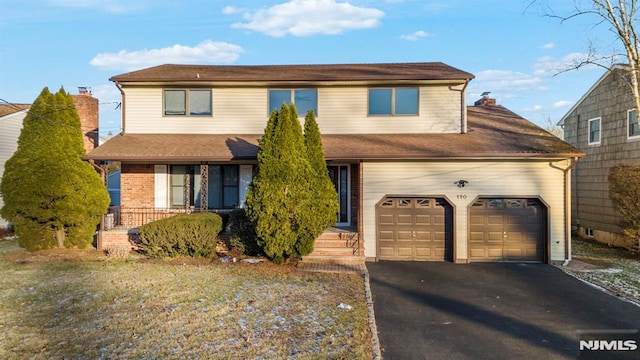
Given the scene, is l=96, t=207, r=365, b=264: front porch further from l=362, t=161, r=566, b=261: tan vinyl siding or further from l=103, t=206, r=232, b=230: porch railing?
l=362, t=161, r=566, b=261: tan vinyl siding

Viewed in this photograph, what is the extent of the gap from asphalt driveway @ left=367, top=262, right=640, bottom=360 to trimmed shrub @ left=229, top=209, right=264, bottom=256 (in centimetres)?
336

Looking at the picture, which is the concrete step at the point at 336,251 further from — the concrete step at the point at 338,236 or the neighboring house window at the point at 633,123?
the neighboring house window at the point at 633,123

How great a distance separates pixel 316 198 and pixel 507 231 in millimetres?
5946

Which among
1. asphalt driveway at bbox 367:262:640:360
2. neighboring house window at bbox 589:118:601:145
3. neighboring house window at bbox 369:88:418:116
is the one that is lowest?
asphalt driveway at bbox 367:262:640:360

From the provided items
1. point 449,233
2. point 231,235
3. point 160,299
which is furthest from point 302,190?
point 449,233

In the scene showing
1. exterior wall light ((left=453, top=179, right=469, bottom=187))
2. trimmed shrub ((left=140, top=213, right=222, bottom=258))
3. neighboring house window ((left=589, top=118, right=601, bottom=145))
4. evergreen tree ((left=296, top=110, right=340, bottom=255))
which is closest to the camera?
evergreen tree ((left=296, top=110, right=340, bottom=255))

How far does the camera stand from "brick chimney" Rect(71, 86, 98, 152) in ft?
51.3

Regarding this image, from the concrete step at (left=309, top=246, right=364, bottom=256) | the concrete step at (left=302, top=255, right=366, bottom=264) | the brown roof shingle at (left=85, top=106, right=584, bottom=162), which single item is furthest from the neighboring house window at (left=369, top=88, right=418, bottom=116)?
the concrete step at (left=302, top=255, right=366, bottom=264)

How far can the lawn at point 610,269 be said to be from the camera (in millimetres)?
8320

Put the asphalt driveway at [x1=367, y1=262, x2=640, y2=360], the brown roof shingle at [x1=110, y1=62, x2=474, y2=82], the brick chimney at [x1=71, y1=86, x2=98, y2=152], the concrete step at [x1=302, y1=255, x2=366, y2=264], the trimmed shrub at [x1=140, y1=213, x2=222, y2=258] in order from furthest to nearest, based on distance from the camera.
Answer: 1. the brick chimney at [x1=71, y1=86, x2=98, y2=152]
2. the brown roof shingle at [x1=110, y1=62, x2=474, y2=82]
3. the concrete step at [x1=302, y1=255, x2=366, y2=264]
4. the trimmed shrub at [x1=140, y1=213, x2=222, y2=258]
5. the asphalt driveway at [x1=367, y1=262, x2=640, y2=360]

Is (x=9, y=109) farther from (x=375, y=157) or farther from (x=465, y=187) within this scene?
(x=465, y=187)

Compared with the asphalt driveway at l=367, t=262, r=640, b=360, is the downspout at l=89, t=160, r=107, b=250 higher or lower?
higher

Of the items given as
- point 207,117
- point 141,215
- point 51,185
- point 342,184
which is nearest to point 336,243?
point 342,184

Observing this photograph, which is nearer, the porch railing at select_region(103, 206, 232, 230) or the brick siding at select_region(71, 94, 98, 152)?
the porch railing at select_region(103, 206, 232, 230)
